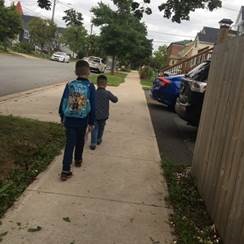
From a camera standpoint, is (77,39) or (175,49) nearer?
(77,39)

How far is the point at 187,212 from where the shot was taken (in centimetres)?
507

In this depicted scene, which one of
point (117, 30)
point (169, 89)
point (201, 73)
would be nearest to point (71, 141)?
point (201, 73)

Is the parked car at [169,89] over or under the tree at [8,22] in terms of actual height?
under

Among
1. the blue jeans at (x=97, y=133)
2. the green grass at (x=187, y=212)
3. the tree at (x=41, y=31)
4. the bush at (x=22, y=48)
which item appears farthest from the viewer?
the tree at (x=41, y=31)

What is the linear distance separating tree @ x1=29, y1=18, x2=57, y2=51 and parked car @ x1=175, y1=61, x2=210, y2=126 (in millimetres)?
67870

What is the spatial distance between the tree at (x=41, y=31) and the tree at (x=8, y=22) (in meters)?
25.3

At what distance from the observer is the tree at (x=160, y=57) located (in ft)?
307

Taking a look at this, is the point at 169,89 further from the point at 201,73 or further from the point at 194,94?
the point at 194,94

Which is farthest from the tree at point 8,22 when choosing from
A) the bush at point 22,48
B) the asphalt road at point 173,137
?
the asphalt road at point 173,137

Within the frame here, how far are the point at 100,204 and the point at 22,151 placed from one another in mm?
1999

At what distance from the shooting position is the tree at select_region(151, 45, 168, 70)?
93463mm

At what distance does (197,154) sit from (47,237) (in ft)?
9.33

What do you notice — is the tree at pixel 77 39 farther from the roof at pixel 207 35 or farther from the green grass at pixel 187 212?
the green grass at pixel 187 212

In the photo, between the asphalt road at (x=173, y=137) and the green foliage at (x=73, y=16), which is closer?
the asphalt road at (x=173, y=137)
